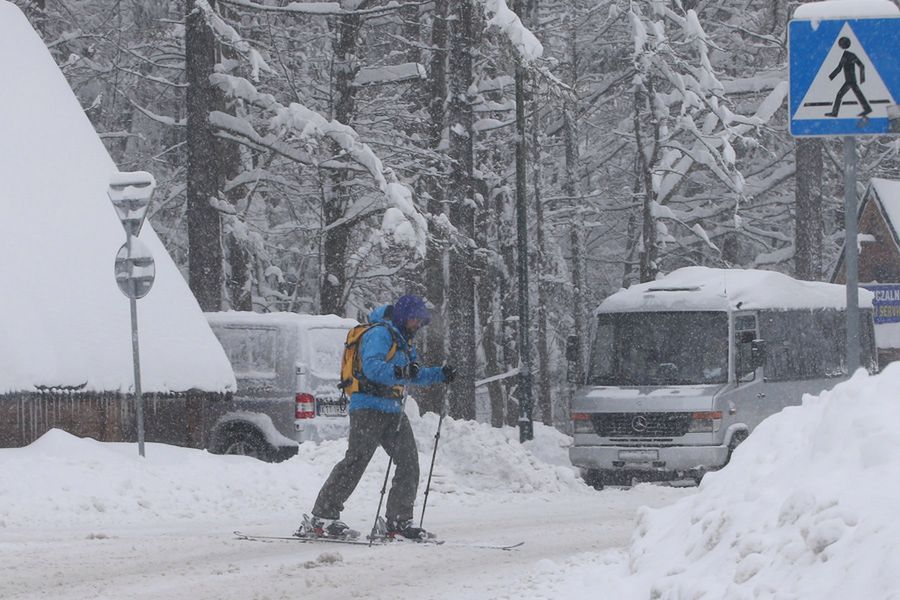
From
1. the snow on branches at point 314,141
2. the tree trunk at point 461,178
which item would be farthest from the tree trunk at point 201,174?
the tree trunk at point 461,178

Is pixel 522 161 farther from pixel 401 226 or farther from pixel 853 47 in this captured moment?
pixel 853 47

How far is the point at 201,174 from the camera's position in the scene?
2316cm

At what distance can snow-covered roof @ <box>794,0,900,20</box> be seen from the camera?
7.27 m

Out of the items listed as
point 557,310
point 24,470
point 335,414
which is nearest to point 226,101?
point 335,414

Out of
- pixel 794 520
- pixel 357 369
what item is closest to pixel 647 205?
pixel 357 369

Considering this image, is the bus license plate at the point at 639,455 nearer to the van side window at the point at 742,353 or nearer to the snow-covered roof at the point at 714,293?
the van side window at the point at 742,353

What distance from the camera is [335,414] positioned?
17.6 metres

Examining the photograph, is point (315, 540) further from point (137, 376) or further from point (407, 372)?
point (137, 376)

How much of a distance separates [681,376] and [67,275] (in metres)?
7.76

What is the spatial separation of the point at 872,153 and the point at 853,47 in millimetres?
34215

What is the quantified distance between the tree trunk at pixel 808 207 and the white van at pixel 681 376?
1164 cm

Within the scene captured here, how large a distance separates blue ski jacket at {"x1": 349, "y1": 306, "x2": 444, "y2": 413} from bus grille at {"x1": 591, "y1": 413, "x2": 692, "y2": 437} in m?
8.00

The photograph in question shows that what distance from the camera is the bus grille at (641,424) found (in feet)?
60.6

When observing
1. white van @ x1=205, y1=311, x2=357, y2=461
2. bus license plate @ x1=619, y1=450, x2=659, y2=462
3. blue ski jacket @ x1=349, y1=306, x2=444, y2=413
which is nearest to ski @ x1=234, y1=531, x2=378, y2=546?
blue ski jacket @ x1=349, y1=306, x2=444, y2=413
